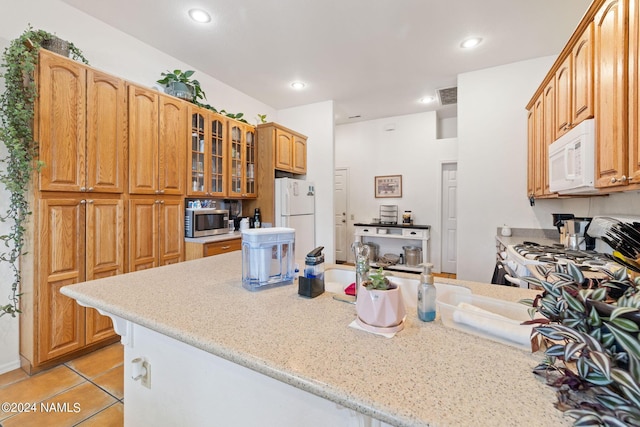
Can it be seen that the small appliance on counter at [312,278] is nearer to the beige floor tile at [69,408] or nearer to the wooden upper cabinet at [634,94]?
the wooden upper cabinet at [634,94]

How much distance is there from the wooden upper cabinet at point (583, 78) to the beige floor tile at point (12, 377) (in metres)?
4.17

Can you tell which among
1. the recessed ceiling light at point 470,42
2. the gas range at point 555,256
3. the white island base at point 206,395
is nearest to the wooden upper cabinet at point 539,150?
the gas range at point 555,256

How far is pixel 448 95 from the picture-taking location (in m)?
4.03

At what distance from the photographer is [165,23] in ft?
8.11

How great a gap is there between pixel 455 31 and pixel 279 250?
2.80 m

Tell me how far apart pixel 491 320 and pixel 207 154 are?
307cm

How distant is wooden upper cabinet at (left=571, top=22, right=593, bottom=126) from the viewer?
5.57 feet

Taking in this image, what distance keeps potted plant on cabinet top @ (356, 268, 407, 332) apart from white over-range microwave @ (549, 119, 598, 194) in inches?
67.3

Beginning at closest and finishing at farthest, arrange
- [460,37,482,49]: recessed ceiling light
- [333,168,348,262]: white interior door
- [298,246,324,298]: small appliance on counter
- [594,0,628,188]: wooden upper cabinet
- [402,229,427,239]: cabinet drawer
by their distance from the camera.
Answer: [298,246,324,298]: small appliance on counter
[594,0,628,188]: wooden upper cabinet
[460,37,482,49]: recessed ceiling light
[402,229,427,239]: cabinet drawer
[333,168,348,262]: white interior door

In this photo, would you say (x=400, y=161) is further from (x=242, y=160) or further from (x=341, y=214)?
(x=242, y=160)

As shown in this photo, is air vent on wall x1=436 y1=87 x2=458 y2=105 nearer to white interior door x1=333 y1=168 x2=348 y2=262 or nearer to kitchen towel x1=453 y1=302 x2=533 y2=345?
white interior door x1=333 y1=168 x2=348 y2=262

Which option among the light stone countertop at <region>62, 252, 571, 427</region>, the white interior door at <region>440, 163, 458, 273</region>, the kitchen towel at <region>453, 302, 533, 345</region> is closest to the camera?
the light stone countertop at <region>62, 252, 571, 427</region>

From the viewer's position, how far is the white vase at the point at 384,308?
770mm

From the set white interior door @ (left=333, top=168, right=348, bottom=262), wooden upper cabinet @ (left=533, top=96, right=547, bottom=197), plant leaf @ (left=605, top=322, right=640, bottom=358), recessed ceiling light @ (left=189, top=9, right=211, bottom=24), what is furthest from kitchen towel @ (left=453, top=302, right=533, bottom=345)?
white interior door @ (left=333, top=168, right=348, bottom=262)
